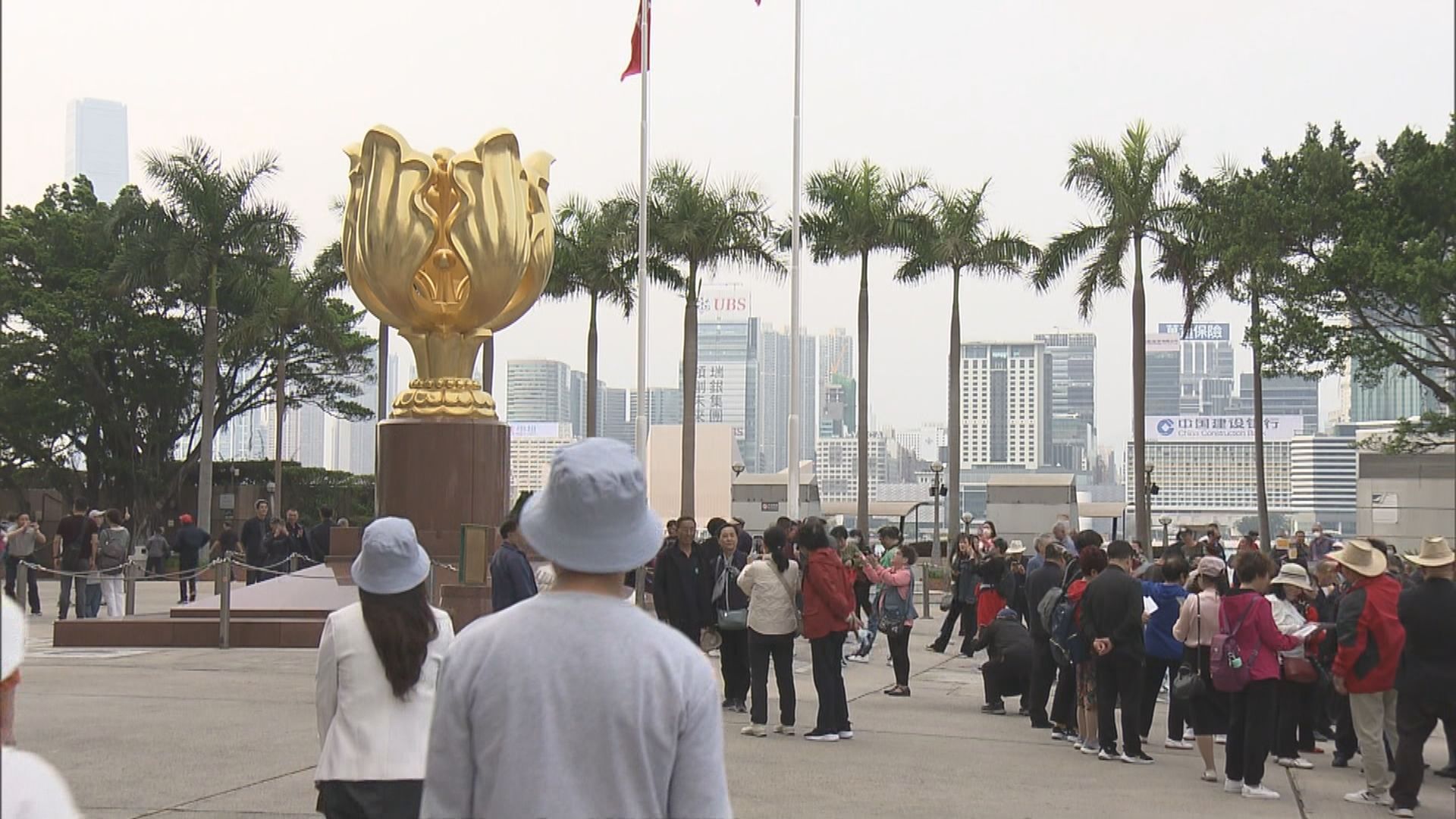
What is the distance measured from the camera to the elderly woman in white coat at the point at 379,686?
4574mm

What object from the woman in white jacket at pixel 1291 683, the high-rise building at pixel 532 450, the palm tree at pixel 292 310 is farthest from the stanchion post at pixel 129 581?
the high-rise building at pixel 532 450

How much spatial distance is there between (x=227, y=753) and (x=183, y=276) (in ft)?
86.2

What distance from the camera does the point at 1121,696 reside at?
9.91m

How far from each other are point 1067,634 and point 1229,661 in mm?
1662

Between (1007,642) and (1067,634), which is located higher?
(1067,634)

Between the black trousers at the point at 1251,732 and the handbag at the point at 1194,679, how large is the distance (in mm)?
221

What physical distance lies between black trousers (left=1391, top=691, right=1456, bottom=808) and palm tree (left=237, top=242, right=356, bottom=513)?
3179 cm

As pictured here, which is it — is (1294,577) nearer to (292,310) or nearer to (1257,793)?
(1257,793)

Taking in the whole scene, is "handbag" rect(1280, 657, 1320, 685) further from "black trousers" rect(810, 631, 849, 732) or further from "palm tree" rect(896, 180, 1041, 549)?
"palm tree" rect(896, 180, 1041, 549)

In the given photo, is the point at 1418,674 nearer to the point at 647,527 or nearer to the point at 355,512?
the point at 647,527

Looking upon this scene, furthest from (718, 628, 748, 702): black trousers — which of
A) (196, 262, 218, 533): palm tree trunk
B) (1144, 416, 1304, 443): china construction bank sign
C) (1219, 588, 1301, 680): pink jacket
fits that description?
(1144, 416, 1304, 443): china construction bank sign

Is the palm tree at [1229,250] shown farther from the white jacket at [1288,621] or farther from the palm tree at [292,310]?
the palm tree at [292,310]

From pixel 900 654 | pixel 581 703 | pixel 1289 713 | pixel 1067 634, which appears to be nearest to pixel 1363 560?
pixel 1289 713

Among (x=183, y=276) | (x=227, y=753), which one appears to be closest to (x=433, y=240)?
(x=227, y=753)
